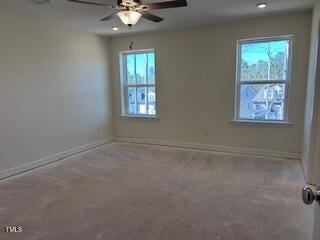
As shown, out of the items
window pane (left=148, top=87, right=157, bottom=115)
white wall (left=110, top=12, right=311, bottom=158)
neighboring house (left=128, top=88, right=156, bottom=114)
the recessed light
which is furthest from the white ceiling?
neighboring house (left=128, top=88, right=156, bottom=114)

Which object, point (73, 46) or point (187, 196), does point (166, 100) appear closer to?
point (73, 46)

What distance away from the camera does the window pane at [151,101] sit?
532 cm

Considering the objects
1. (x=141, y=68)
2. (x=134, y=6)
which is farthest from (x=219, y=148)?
(x=134, y=6)

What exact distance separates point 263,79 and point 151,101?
2375 mm

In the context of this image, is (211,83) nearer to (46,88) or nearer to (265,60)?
(265,60)

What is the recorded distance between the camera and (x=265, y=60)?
4.23 metres

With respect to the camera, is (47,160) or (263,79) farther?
(263,79)

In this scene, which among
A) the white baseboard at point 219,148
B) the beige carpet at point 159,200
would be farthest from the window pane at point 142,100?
the beige carpet at point 159,200

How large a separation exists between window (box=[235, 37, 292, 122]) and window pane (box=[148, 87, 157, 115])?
71.1 inches

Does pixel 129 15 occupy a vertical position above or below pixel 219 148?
above

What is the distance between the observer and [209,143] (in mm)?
4832

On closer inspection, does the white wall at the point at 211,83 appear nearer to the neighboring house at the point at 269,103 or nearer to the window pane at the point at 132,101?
the neighboring house at the point at 269,103

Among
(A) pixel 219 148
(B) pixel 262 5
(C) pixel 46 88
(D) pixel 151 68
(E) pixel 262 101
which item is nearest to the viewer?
(B) pixel 262 5

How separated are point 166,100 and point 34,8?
2.87 m
